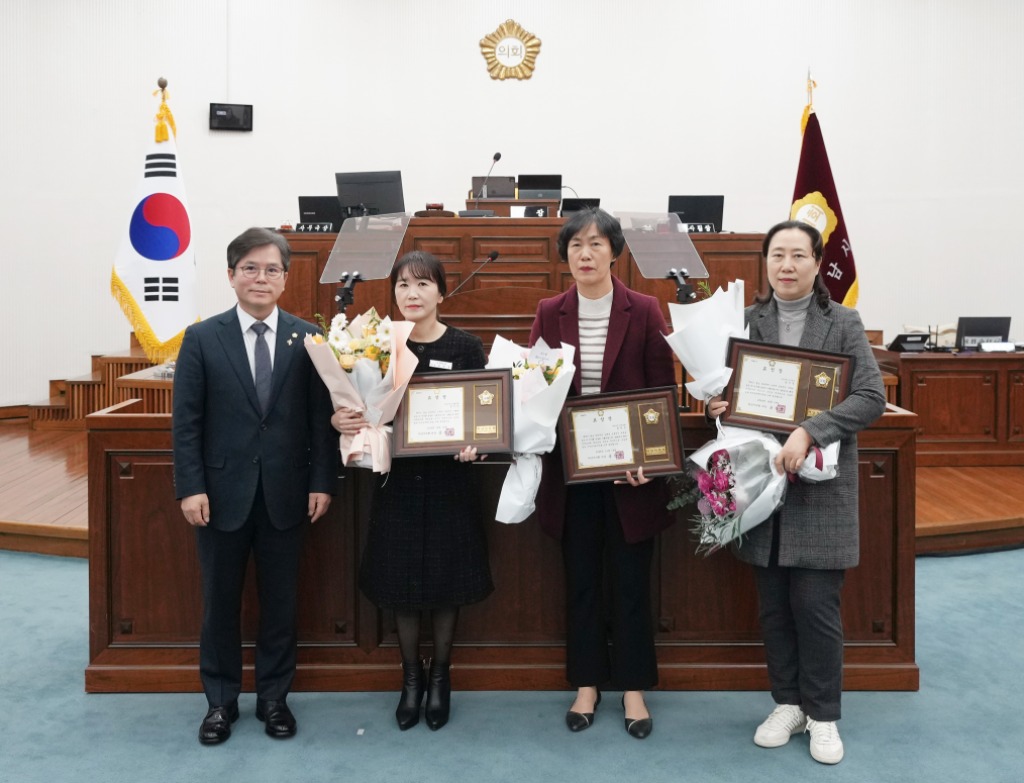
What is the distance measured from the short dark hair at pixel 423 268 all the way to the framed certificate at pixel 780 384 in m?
0.79

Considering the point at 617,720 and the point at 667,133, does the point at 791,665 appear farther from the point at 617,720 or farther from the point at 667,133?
the point at 667,133

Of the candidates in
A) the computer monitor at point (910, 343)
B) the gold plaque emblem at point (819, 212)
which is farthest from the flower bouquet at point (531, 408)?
the computer monitor at point (910, 343)

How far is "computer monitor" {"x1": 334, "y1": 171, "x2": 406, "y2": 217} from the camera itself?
18.2 ft

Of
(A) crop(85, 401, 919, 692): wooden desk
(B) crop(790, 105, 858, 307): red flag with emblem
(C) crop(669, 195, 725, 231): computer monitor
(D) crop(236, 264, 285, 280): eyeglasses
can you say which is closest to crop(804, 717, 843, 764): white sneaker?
(A) crop(85, 401, 919, 692): wooden desk

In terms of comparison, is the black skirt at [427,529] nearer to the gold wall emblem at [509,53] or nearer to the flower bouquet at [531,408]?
the flower bouquet at [531,408]

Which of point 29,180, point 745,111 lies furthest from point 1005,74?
point 29,180

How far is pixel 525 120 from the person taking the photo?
27.1 feet

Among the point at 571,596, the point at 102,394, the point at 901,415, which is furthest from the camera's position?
the point at 102,394

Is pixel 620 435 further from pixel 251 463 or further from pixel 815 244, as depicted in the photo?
pixel 251 463

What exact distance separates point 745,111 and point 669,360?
6509mm

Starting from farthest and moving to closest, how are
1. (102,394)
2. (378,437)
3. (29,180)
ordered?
(29,180)
(102,394)
(378,437)

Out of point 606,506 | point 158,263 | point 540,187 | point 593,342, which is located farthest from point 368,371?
point 540,187

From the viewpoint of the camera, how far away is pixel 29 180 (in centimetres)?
775

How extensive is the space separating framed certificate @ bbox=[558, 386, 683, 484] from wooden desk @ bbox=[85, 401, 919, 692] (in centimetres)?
39
